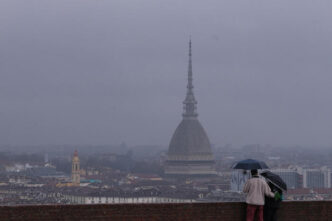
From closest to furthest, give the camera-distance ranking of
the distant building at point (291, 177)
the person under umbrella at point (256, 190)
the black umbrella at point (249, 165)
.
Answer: the person under umbrella at point (256, 190), the black umbrella at point (249, 165), the distant building at point (291, 177)

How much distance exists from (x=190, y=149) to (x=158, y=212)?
4420 inches

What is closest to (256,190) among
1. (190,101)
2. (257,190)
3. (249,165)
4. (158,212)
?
(257,190)

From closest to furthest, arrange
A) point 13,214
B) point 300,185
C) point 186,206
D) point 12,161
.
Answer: point 13,214 → point 186,206 → point 300,185 → point 12,161

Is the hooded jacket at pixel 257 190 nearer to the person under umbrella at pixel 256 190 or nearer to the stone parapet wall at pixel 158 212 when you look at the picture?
the person under umbrella at pixel 256 190

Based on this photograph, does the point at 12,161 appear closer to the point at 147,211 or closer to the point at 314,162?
the point at 314,162

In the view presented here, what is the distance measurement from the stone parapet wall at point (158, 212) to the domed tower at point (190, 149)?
346 feet

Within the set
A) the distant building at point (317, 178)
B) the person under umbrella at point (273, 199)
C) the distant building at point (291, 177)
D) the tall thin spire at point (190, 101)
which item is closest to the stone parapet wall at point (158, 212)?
the person under umbrella at point (273, 199)

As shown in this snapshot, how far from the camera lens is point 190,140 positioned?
12431 centimetres

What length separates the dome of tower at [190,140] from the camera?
405 feet

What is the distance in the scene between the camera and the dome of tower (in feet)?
405

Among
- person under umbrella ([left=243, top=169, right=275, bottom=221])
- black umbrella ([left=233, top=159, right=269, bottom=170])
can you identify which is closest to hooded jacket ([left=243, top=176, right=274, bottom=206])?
person under umbrella ([left=243, top=169, right=275, bottom=221])

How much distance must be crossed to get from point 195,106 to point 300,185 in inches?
1129

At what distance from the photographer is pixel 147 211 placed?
11.7 meters

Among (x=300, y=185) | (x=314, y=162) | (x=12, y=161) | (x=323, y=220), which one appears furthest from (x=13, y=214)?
(x=314, y=162)
